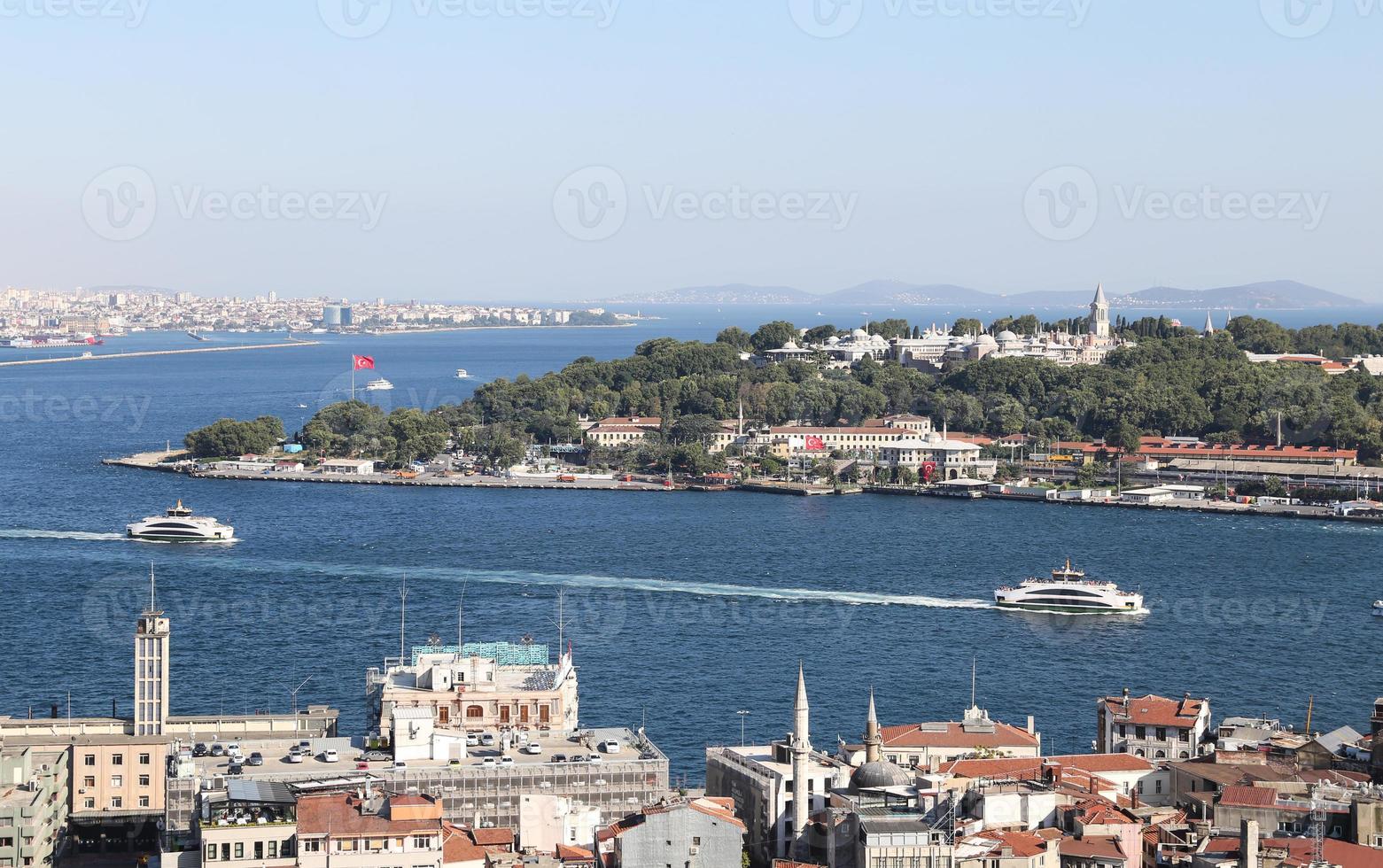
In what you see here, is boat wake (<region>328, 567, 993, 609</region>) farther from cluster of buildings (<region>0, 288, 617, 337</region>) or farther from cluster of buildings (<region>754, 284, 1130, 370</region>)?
cluster of buildings (<region>0, 288, 617, 337</region>)

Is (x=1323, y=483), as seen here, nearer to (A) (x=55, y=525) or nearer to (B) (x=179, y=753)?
(A) (x=55, y=525)

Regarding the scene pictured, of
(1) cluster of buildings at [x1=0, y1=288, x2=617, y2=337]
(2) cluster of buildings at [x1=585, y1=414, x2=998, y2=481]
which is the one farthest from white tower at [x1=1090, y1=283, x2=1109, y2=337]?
(1) cluster of buildings at [x1=0, y1=288, x2=617, y2=337]

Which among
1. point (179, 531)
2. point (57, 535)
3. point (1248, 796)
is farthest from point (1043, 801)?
point (57, 535)

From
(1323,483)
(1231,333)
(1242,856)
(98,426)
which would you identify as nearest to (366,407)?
(98,426)

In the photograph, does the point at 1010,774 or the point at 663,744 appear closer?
the point at 1010,774

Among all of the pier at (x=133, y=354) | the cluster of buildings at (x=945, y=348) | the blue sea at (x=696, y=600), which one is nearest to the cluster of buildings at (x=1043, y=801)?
the blue sea at (x=696, y=600)

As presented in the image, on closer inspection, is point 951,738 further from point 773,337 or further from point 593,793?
point 773,337
